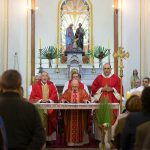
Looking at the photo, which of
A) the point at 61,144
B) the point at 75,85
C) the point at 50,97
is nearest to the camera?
the point at 75,85

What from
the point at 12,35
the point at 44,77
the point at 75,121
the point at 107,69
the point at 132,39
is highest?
the point at 12,35

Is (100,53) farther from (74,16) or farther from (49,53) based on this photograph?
(74,16)

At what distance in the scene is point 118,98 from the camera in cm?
1072

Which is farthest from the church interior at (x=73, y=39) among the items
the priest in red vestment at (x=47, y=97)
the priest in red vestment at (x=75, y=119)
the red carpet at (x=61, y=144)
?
the priest in red vestment at (x=75, y=119)

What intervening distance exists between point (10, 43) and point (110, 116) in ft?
23.2

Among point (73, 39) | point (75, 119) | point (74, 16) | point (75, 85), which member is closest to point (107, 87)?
point (75, 85)

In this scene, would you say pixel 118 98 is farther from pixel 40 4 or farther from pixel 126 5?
Result: pixel 40 4

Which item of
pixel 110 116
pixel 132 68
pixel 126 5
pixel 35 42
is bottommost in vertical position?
pixel 110 116

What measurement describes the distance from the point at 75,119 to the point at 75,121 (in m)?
0.05

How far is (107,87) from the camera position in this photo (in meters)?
10.7

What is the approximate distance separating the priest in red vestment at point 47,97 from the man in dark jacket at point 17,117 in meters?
6.17

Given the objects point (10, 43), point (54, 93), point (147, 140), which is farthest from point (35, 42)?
point (147, 140)

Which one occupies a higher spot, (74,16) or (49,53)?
(74,16)

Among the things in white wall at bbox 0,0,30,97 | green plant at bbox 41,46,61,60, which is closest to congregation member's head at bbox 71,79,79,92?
white wall at bbox 0,0,30,97
